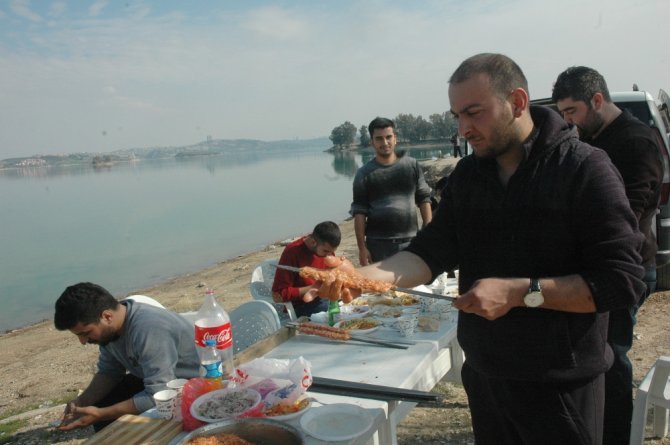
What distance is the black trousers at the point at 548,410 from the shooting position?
194cm

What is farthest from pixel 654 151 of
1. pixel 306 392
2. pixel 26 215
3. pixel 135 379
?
pixel 26 215

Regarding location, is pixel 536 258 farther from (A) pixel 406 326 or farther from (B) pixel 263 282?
(B) pixel 263 282

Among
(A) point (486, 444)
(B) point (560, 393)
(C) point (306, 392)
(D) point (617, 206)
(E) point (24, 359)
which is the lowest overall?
(E) point (24, 359)

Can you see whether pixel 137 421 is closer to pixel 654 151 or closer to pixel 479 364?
pixel 479 364

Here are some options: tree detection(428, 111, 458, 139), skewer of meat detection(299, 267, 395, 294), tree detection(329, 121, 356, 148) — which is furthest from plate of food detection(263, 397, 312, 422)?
A: tree detection(329, 121, 356, 148)

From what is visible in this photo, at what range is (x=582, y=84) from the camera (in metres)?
3.16

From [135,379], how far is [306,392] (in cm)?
198

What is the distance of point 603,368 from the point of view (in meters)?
1.96

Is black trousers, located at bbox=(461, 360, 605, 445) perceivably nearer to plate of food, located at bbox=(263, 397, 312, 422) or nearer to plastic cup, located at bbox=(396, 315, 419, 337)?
plate of food, located at bbox=(263, 397, 312, 422)

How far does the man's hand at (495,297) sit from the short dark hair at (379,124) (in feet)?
13.3

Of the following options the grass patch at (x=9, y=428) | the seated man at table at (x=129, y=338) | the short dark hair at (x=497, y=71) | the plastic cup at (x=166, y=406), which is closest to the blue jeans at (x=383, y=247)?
the seated man at table at (x=129, y=338)

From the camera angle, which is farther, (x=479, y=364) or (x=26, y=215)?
(x=26, y=215)

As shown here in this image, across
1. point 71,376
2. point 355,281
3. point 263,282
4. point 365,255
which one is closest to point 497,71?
point 355,281

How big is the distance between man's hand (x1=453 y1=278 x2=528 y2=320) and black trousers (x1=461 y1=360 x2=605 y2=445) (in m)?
0.42
